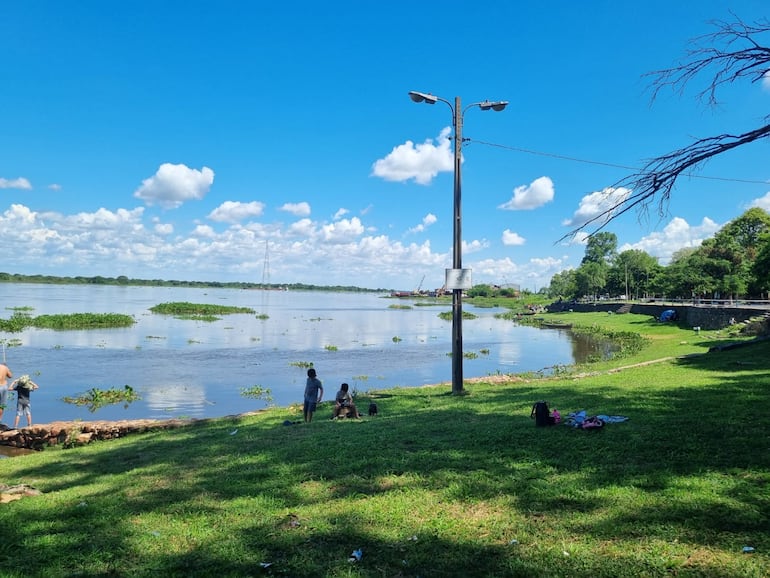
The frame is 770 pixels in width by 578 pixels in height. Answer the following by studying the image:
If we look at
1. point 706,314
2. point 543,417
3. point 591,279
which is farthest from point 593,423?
point 591,279

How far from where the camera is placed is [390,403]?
48.9 ft

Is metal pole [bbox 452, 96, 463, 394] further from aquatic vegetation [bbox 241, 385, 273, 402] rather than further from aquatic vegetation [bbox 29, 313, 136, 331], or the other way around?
aquatic vegetation [bbox 29, 313, 136, 331]

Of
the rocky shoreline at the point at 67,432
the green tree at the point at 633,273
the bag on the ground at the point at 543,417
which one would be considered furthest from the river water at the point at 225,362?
the green tree at the point at 633,273

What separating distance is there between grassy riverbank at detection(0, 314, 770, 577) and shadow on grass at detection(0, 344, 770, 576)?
2cm

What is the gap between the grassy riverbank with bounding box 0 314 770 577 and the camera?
427 cm

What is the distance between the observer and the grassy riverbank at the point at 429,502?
427 cm

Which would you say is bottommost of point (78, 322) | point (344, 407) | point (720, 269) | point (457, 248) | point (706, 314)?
point (344, 407)

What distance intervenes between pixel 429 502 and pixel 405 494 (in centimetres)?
38

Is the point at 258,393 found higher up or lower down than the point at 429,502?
lower down

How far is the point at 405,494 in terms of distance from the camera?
5.75 meters

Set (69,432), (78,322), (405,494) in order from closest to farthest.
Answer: (405,494) < (69,432) < (78,322)

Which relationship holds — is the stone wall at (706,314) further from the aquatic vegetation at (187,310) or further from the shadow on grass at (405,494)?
the aquatic vegetation at (187,310)

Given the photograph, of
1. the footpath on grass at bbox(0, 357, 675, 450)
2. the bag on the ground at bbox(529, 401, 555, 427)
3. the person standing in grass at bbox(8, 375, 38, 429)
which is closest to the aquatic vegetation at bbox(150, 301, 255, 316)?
the person standing in grass at bbox(8, 375, 38, 429)

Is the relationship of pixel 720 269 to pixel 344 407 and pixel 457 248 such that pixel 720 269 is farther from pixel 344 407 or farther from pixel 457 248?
pixel 344 407
